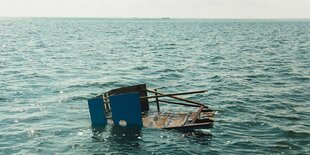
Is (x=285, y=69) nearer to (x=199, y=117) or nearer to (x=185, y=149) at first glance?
(x=199, y=117)

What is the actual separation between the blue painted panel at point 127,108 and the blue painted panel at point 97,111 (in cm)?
61

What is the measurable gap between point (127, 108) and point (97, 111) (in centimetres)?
169

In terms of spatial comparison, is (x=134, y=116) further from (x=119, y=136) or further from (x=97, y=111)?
Result: (x=97, y=111)

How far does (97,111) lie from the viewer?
16.7m

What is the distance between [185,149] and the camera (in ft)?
46.6

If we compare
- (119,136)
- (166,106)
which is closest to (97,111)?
(119,136)

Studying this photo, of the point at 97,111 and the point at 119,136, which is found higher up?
the point at 97,111

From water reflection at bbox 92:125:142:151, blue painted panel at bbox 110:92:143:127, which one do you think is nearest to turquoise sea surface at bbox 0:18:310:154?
water reflection at bbox 92:125:142:151

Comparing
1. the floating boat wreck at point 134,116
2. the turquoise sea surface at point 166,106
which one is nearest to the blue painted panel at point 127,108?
the floating boat wreck at point 134,116

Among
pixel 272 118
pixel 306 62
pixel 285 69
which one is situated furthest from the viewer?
pixel 306 62

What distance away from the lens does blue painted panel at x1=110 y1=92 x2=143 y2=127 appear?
15.7 metres

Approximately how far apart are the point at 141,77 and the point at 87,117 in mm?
12609

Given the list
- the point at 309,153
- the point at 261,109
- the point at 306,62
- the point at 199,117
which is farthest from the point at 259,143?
the point at 306,62

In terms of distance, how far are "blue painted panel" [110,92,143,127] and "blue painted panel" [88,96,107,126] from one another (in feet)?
2.02
